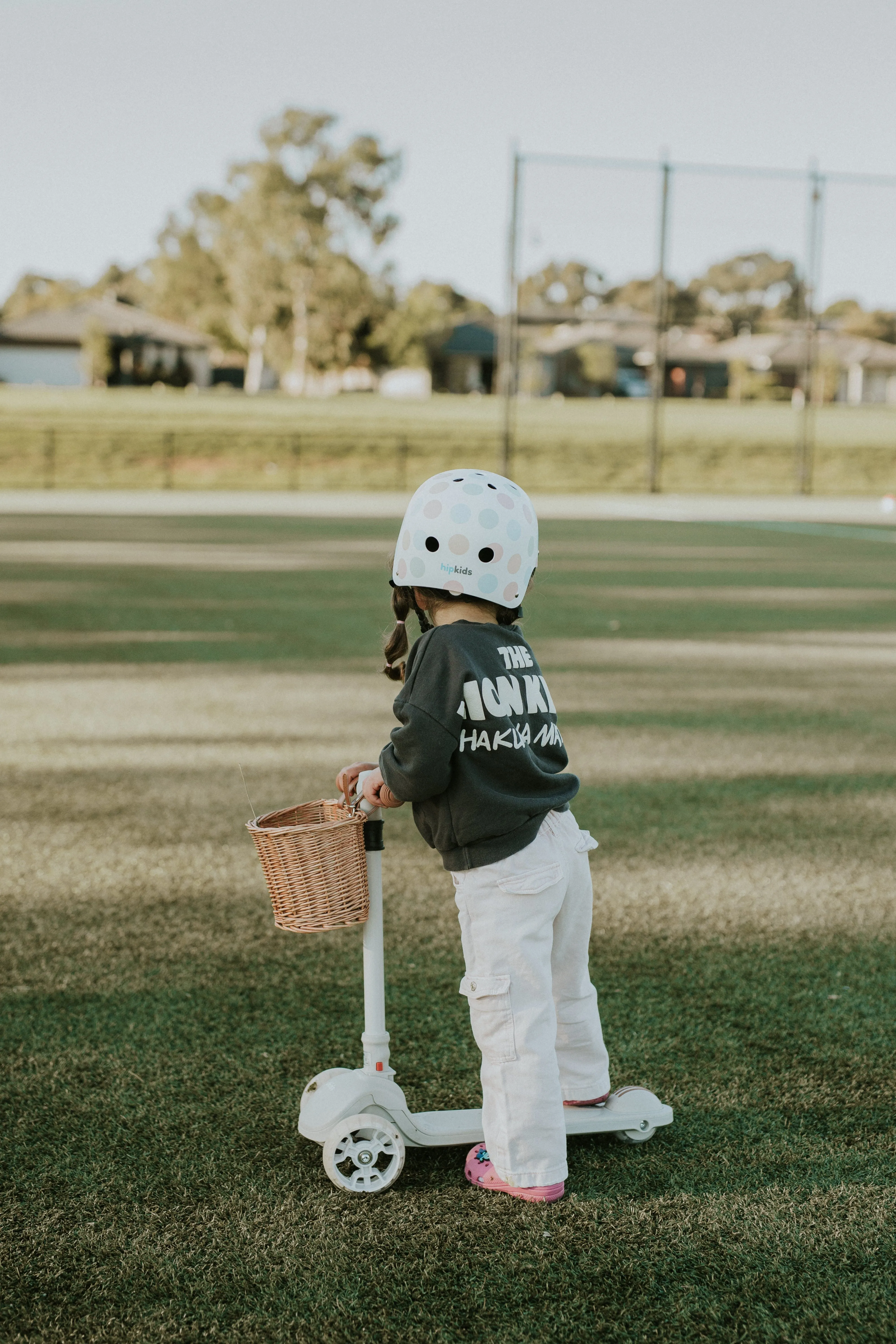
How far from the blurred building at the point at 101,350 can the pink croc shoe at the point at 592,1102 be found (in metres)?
67.1

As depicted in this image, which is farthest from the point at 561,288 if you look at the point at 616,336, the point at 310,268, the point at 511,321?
the point at 310,268

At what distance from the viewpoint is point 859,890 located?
4098 mm

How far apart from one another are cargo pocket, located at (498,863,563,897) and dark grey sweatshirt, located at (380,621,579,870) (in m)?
0.04

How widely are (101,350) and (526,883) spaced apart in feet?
221

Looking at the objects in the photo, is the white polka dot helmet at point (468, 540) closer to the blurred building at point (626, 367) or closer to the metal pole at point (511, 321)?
the metal pole at point (511, 321)

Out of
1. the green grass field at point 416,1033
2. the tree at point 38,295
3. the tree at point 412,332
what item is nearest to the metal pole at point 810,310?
the green grass field at point 416,1033

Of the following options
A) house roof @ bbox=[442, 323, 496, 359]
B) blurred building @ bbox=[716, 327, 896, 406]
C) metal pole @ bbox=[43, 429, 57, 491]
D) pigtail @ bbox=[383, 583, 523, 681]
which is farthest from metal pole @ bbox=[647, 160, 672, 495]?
house roof @ bbox=[442, 323, 496, 359]

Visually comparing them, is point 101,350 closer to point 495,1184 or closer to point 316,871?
point 316,871

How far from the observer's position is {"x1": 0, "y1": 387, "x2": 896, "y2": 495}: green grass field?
34.1 metres

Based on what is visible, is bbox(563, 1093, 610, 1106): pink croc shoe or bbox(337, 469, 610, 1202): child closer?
bbox(337, 469, 610, 1202): child

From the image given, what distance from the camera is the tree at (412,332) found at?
69250 millimetres

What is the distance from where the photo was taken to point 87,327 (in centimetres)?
6794

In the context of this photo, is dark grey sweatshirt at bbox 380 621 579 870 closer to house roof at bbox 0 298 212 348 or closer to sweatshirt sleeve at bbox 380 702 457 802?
sweatshirt sleeve at bbox 380 702 457 802

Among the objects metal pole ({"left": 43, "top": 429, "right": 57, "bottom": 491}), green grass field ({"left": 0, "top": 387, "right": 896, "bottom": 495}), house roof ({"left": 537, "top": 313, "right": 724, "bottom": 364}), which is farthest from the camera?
green grass field ({"left": 0, "top": 387, "right": 896, "bottom": 495})
